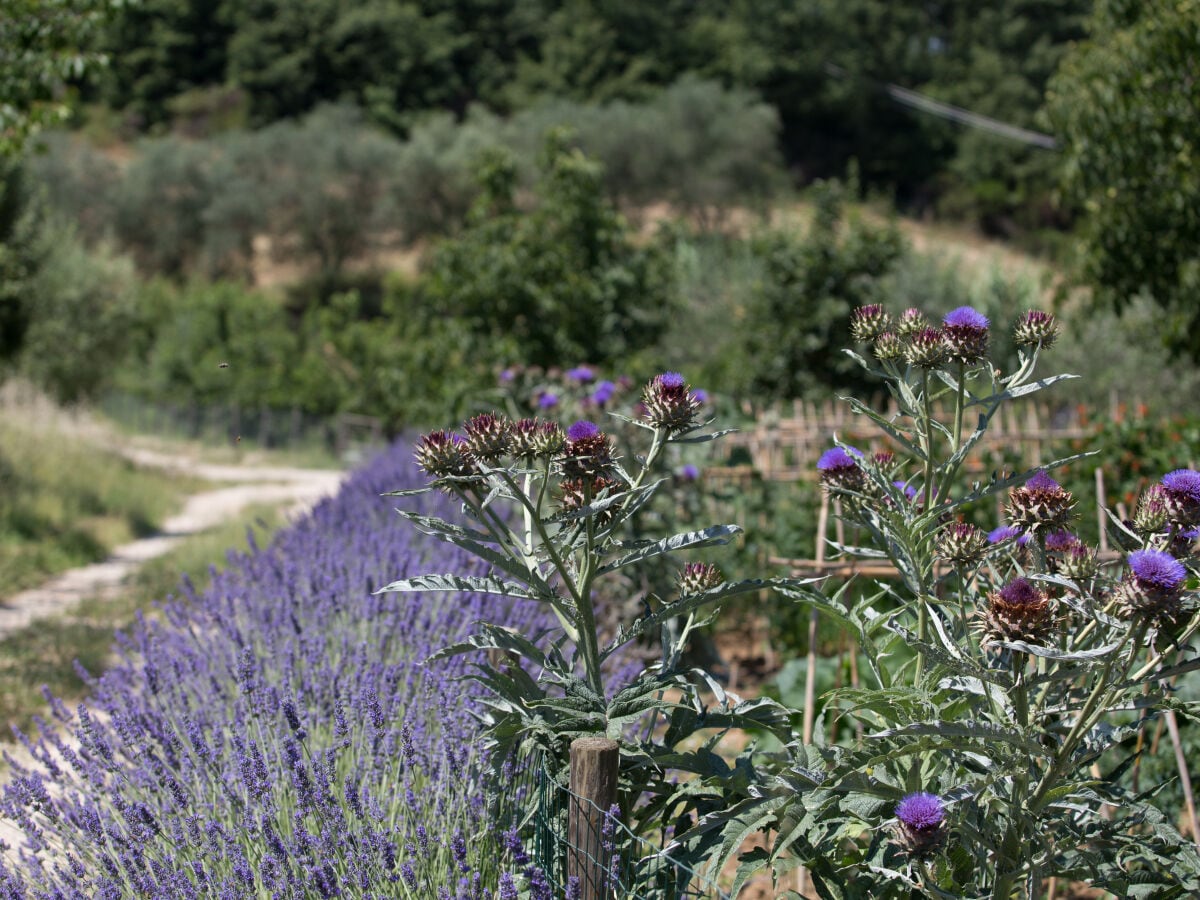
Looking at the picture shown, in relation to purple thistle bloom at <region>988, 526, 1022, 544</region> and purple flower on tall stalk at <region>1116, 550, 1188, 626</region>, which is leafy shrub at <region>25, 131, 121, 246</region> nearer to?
purple thistle bloom at <region>988, 526, 1022, 544</region>

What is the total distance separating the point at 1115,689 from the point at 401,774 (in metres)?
1.59

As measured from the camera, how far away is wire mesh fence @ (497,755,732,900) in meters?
2.09

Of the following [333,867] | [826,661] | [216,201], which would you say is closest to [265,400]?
Answer: [216,201]

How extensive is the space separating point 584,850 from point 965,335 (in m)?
1.24

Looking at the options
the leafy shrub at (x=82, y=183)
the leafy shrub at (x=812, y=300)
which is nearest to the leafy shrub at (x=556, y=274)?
the leafy shrub at (x=812, y=300)

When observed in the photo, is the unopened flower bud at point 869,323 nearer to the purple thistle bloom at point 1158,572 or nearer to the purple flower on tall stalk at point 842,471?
the purple flower on tall stalk at point 842,471

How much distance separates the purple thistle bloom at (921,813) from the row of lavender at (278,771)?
752mm

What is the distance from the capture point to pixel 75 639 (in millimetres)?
6781

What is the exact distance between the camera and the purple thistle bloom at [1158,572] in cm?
173

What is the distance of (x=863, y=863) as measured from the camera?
6.81ft

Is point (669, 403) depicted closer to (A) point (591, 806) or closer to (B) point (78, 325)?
(A) point (591, 806)

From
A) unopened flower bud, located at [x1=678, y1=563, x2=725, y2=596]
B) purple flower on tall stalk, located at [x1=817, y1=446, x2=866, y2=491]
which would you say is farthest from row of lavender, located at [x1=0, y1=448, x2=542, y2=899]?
purple flower on tall stalk, located at [x1=817, y1=446, x2=866, y2=491]

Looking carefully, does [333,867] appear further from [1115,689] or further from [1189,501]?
[1189,501]

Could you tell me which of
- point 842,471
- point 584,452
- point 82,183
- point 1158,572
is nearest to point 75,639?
point 584,452
